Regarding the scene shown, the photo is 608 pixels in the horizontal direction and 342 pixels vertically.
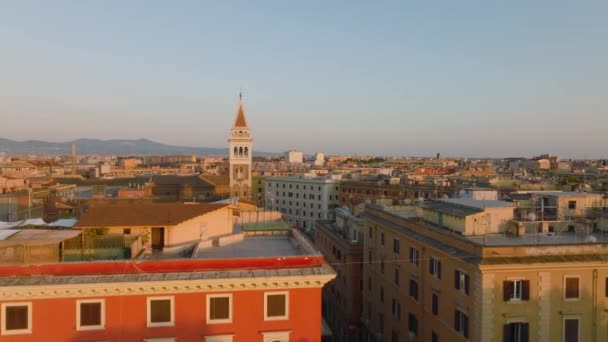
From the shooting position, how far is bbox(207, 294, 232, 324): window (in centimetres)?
1584

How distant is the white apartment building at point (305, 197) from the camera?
93.6 m

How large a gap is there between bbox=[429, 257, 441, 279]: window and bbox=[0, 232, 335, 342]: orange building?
25.3 ft

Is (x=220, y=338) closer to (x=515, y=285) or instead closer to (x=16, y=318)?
(x=16, y=318)

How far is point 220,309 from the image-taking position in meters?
15.9

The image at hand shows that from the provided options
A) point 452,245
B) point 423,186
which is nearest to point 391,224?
point 452,245

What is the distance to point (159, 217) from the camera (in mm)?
21234

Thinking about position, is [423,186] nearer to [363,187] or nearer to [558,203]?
[363,187]

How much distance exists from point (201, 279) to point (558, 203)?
19111 mm

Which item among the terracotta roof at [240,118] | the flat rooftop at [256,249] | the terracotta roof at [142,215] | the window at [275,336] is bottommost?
the window at [275,336]

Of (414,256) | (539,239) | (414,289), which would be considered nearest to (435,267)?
(414,256)

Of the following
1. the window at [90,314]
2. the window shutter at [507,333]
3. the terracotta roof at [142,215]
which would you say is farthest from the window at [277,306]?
the window shutter at [507,333]

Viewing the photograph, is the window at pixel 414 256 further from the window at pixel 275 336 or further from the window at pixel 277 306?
the window at pixel 275 336

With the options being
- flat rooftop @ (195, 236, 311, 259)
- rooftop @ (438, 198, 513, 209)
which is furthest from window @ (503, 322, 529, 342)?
flat rooftop @ (195, 236, 311, 259)

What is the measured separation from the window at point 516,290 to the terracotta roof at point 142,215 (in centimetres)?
1176
